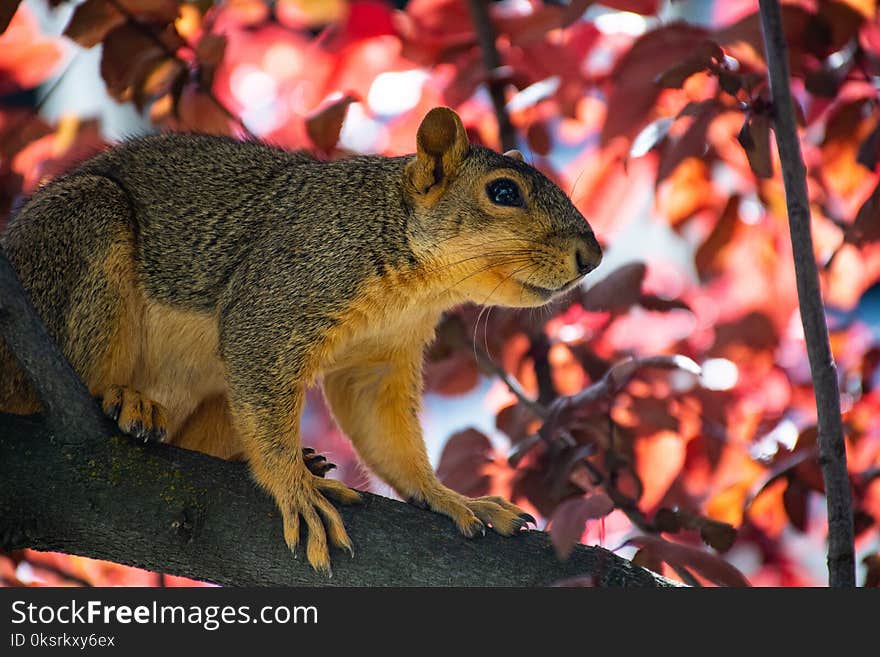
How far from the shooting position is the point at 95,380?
3.43m

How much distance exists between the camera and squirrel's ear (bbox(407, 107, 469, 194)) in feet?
11.4

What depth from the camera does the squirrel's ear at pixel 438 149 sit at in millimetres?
3487

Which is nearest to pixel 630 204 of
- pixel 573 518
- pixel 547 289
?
pixel 547 289

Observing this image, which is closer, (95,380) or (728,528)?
(728,528)

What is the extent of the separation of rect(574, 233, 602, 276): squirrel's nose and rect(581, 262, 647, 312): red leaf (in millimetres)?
96

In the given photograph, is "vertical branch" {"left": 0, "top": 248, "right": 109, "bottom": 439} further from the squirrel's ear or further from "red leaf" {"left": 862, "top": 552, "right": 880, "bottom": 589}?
"red leaf" {"left": 862, "top": 552, "right": 880, "bottom": 589}

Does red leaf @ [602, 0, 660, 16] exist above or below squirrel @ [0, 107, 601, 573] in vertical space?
above

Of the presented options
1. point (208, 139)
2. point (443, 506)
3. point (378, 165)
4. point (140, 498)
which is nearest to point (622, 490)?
point (443, 506)

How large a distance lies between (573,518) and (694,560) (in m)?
0.40

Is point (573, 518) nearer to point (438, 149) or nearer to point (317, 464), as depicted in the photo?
point (317, 464)

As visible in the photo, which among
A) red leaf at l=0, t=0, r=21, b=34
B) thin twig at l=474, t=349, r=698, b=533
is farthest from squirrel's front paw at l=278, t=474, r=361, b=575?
red leaf at l=0, t=0, r=21, b=34

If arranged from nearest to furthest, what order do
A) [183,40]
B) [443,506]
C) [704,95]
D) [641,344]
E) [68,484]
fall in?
[68,484] < [443,506] < [183,40] < [704,95] < [641,344]

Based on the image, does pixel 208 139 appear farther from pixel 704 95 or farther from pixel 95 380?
pixel 704 95

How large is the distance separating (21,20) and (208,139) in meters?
0.85
